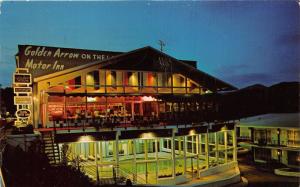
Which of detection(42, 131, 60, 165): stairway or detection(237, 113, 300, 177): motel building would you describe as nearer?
detection(42, 131, 60, 165): stairway

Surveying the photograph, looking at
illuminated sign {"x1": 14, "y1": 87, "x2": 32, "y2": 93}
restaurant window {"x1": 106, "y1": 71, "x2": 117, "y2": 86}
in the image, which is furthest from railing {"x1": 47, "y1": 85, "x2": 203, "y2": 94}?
illuminated sign {"x1": 14, "y1": 87, "x2": 32, "y2": 93}

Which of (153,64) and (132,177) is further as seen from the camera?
(153,64)

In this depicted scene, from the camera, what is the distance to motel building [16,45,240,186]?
53.1 feet

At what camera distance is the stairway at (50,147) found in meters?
14.1

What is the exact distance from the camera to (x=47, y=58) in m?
25.1

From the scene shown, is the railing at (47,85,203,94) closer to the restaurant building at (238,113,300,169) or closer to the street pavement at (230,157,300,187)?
the street pavement at (230,157,300,187)

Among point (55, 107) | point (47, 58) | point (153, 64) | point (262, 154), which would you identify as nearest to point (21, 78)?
point (55, 107)

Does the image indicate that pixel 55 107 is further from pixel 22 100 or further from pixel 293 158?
pixel 293 158

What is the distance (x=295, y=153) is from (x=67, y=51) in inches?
854

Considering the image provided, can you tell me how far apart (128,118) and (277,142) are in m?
14.3

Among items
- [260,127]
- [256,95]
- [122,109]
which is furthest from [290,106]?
[122,109]

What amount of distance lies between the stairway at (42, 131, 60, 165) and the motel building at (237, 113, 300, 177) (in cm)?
1622

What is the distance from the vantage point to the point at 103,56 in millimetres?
27250

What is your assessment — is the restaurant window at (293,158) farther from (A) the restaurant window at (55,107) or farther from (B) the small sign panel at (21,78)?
(B) the small sign panel at (21,78)
